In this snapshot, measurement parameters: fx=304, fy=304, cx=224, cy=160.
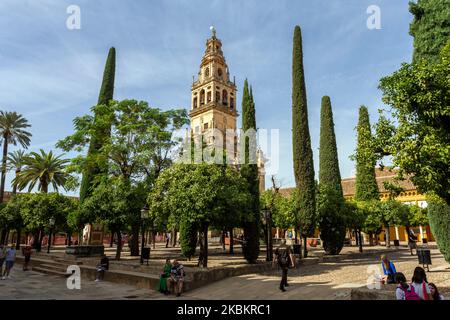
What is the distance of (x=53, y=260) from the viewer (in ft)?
66.4

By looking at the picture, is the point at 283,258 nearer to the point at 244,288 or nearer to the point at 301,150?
the point at 244,288

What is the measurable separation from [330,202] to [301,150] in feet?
14.2

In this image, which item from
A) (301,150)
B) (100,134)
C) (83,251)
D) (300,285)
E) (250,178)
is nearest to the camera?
(300,285)

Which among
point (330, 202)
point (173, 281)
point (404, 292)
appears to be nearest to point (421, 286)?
point (404, 292)

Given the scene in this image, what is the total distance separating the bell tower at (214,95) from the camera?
50.0 m

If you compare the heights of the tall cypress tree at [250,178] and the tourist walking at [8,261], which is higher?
the tall cypress tree at [250,178]

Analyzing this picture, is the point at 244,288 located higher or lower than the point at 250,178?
lower

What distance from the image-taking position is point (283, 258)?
11.2 m

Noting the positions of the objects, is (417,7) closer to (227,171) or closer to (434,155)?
(434,155)

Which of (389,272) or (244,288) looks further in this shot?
(244,288)

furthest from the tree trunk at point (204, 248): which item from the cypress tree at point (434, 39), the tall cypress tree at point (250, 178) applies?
the cypress tree at point (434, 39)

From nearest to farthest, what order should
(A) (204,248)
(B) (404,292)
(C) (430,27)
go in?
(B) (404,292) → (C) (430,27) → (A) (204,248)

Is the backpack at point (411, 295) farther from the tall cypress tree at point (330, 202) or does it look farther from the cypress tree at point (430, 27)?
the tall cypress tree at point (330, 202)

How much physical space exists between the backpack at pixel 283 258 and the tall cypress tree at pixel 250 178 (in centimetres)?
431
